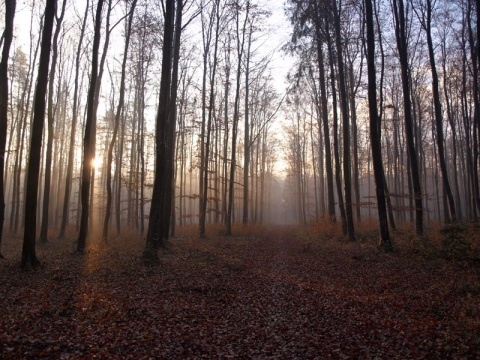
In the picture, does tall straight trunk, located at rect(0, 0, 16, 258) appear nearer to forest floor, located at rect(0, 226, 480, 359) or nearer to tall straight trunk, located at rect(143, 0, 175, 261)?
forest floor, located at rect(0, 226, 480, 359)

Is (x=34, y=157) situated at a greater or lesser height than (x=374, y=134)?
lesser

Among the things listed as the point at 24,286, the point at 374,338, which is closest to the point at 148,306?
the point at 24,286

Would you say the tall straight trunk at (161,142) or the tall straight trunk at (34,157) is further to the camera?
the tall straight trunk at (161,142)

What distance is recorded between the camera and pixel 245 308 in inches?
273

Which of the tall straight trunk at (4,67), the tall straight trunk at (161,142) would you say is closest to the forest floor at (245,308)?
the tall straight trunk at (161,142)

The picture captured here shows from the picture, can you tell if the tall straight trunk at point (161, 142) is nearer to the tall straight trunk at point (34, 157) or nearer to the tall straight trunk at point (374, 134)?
the tall straight trunk at point (34, 157)

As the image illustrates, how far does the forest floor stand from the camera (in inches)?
189

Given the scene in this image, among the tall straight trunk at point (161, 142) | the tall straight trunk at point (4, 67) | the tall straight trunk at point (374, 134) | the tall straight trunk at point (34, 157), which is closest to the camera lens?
the tall straight trunk at point (34, 157)

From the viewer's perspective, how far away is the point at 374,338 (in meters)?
5.16

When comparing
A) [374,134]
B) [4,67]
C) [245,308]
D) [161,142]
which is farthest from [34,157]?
[374,134]

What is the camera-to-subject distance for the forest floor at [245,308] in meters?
4.80

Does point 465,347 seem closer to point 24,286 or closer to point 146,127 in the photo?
point 24,286

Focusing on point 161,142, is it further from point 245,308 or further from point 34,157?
point 245,308

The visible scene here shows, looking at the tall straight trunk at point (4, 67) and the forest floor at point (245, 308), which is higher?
the tall straight trunk at point (4, 67)
